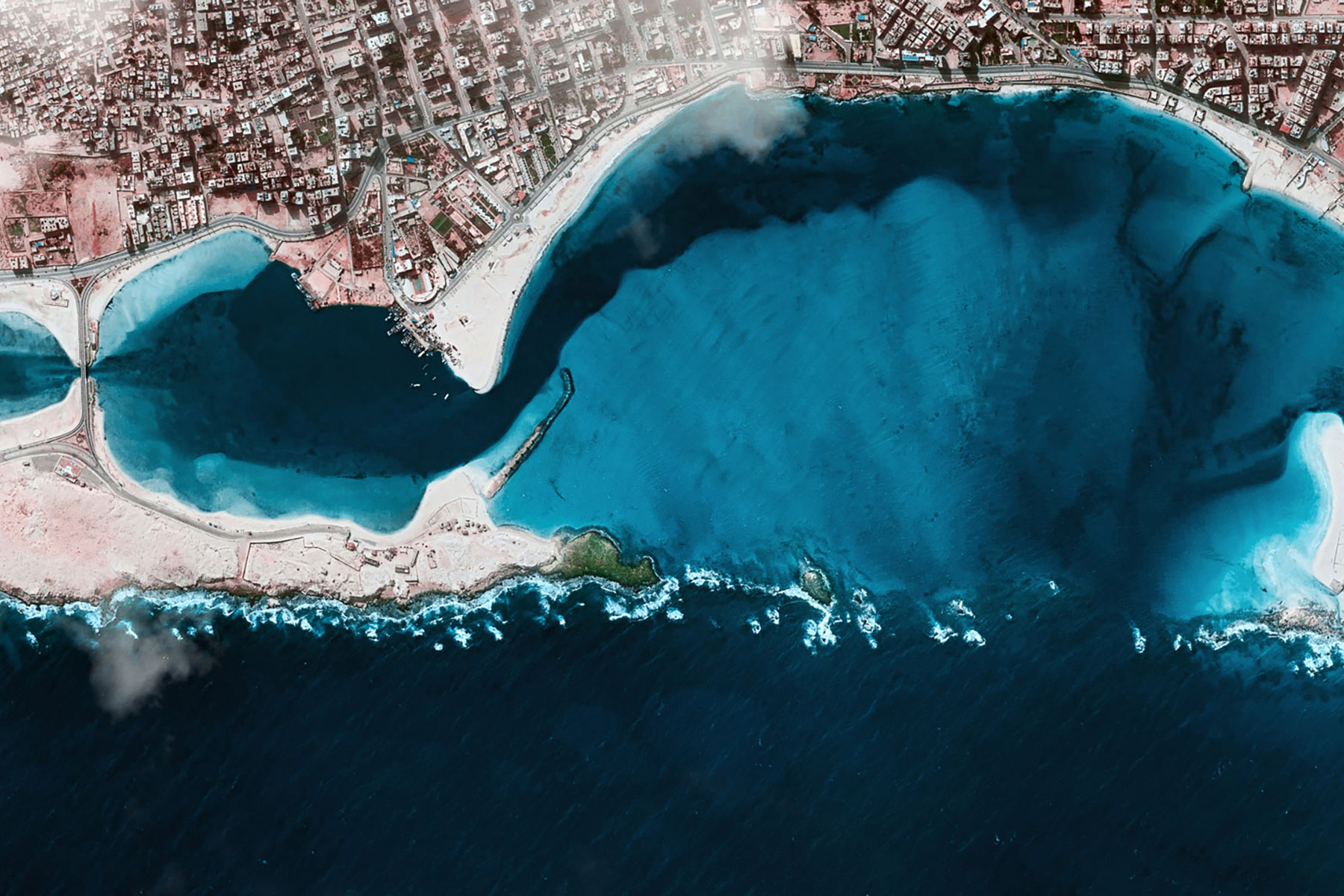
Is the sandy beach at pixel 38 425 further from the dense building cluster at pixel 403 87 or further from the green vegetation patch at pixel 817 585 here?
the green vegetation patch at pixel 817 585

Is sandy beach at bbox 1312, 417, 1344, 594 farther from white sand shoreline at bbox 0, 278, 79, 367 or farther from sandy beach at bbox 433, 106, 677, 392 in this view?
white sand shoreline at bbox 0, 278, 79, 367

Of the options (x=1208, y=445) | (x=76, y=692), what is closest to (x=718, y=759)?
(x=1208, y=445)

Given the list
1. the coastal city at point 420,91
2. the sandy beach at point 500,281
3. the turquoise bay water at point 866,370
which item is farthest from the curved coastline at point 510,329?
the coastal city at point 420,91

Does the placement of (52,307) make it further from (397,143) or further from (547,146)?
(547,146)

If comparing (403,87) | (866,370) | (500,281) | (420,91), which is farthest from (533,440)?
(403,87)

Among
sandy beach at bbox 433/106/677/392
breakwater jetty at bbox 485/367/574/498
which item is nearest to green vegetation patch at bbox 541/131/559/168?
sandy beach at bbox 433/106/677/392

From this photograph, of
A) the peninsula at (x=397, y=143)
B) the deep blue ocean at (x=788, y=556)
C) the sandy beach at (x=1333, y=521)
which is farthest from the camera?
the peninsula at (x=397, y=143)
